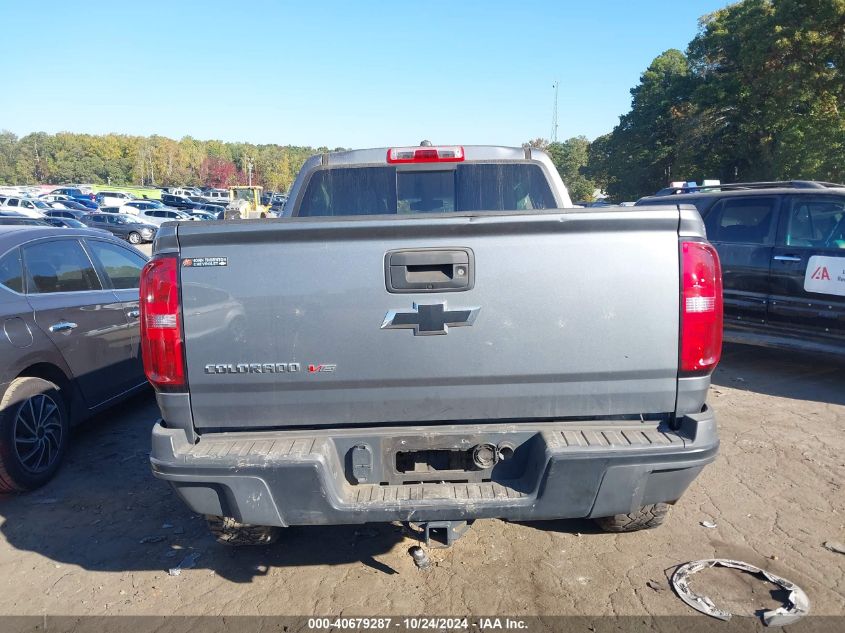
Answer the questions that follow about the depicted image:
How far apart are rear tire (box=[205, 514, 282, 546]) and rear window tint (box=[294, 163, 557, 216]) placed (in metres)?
1.83

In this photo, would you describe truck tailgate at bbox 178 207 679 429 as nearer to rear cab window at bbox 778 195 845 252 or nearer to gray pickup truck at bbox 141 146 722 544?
gray pickup truck at bbox 141 146 722 544

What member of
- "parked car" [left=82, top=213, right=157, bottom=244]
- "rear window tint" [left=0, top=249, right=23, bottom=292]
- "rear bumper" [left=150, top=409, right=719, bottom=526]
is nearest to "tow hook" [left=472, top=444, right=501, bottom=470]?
"rear bumper" [left=150, top=409, right=719, bottom=526]

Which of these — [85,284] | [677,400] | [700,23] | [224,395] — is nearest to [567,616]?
[677,400]

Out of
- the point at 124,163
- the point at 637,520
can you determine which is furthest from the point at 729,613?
the point at 124,163

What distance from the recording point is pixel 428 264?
2633 millimetres

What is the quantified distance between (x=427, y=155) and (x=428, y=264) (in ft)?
4.38

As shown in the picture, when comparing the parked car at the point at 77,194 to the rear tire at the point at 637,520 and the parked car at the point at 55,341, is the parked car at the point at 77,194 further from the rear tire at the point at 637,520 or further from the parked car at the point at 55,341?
the rear tire at the point at 637,520

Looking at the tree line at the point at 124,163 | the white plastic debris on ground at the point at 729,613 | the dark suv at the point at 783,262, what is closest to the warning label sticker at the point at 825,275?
the dark suv at the point at 783,262

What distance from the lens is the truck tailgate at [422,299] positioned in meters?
2.62

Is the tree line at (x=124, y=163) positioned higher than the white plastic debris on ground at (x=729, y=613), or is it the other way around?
the tree line at (x=124, y=163)

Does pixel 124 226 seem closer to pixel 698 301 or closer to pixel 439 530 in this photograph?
pixel 439 530

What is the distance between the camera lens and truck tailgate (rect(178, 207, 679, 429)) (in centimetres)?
262

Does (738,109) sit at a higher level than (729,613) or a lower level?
higher

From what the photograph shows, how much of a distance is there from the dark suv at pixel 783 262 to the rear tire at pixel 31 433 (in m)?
6.47
